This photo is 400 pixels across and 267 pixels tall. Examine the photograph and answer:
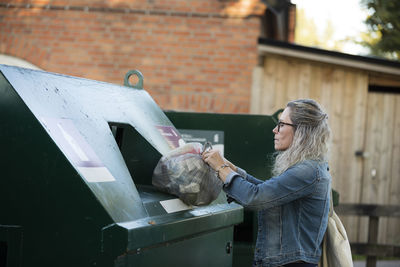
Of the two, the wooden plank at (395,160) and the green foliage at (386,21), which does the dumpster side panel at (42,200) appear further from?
the green foliage at (386,21)

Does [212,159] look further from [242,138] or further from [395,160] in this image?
[395,160]

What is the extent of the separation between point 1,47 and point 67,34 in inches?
38.3

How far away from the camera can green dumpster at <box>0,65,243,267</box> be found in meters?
1.92

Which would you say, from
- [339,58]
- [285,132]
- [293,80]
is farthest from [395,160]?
[285,132]

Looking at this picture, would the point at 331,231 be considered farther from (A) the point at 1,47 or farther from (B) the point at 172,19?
(A) the point at 1,47

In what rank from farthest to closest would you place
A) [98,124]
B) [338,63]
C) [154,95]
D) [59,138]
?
1. [154,95]
2. [338,63]
3. [98,124]
4. [59,138]

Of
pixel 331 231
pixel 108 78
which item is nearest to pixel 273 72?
pixel 108 78

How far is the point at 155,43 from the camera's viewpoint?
7750mm

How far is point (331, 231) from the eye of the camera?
2619 mm

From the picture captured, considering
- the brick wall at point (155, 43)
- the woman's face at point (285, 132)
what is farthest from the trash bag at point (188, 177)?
the brick wall at point (155, 43)

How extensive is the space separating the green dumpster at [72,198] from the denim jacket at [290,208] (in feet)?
0.66

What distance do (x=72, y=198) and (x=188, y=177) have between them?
1.96ft

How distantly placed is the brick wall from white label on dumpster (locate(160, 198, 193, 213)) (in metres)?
5.14

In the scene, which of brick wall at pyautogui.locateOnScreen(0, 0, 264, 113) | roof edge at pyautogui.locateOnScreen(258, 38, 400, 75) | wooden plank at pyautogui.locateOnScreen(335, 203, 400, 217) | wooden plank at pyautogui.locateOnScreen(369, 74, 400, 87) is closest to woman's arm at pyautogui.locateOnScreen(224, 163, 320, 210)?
wooden plank at pyautogui.locateOnScreen(335, 203, 400, 217)
